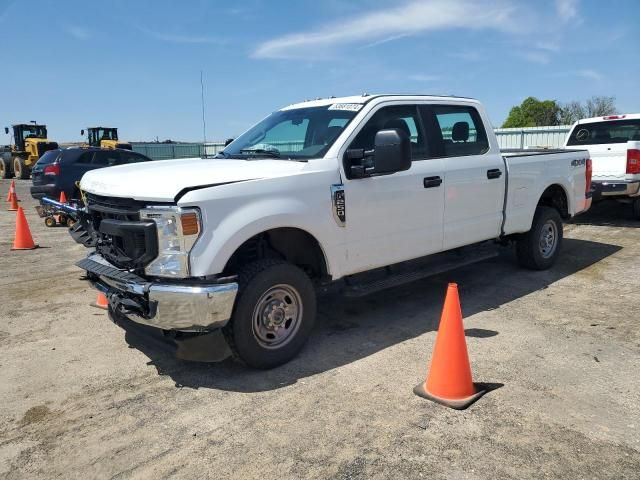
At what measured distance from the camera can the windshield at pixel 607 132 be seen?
35.0 feet

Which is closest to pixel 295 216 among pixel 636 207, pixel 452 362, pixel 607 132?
pixel 452 362

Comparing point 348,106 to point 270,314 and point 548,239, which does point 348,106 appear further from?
point 548,239

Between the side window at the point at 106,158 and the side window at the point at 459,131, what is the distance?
10774 mm

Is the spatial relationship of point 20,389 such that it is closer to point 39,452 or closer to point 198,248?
point 39,452

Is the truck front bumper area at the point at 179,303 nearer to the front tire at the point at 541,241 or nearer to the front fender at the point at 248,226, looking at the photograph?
the front fender at the point at 248,226

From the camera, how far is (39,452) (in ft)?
9.95

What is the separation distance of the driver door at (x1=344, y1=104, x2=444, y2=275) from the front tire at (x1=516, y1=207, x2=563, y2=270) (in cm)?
203

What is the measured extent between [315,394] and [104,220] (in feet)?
6.58

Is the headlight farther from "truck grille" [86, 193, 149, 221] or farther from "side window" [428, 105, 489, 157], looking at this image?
"side window" [428, 105, 489, 157]

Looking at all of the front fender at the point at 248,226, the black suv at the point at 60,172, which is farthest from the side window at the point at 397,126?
the black suv at the point at 60,172

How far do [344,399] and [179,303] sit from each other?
1.28 m

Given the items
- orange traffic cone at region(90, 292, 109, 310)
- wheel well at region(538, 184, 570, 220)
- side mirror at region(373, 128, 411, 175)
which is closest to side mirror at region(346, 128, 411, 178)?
side mirror at region(373, 128, 411, 175)

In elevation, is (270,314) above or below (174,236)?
below

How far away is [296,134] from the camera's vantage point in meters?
4.95
